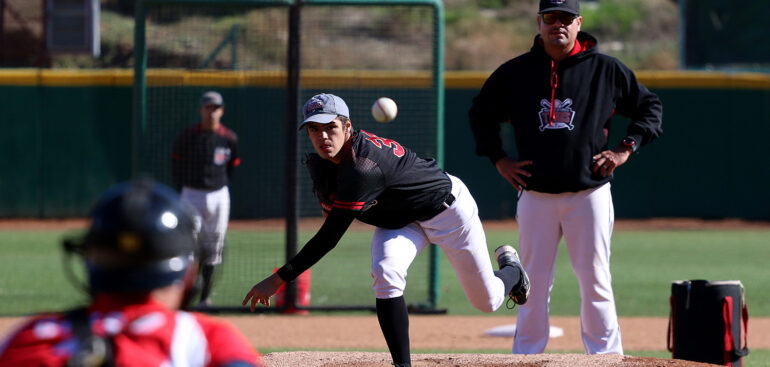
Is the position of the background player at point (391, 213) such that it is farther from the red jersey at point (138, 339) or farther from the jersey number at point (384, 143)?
the red jersey at point (138, 339)

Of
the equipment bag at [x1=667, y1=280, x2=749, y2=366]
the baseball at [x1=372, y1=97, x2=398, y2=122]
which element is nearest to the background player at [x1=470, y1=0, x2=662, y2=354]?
the equipment bag at [x1=667, y1=280, x2=749, y2=366]

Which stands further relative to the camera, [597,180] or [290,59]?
[290,59]

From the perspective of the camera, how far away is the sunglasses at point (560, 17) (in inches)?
211

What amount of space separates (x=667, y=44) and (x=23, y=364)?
32494 mm

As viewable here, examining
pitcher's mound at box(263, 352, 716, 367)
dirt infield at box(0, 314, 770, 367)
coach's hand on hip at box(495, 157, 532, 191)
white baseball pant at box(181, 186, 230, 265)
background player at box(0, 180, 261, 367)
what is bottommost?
dirt infield at box(0, 314, 770, 367)

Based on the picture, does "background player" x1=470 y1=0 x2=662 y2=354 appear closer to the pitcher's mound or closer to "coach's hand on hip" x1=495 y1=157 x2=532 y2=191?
"coach's hand on hip" x1=495 y1=157 x2=532 y2=191

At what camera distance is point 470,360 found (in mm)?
5324

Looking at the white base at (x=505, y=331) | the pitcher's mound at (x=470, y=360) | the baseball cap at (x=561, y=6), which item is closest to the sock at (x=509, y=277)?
the pitcher's mound at (x=470, y=360)

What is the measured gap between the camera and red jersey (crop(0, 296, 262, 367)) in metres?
1.99

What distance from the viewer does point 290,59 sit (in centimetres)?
872

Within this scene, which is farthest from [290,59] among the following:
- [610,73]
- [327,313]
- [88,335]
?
[88,335]

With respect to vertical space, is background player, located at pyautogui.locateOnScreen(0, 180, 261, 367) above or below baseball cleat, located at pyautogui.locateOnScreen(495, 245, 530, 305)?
above

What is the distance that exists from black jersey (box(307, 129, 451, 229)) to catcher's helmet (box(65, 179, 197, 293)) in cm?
253

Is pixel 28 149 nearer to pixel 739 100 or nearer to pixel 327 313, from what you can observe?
pixel 327 313
